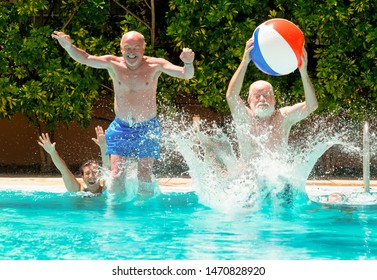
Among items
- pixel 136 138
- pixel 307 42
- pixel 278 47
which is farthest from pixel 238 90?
pixel 307 42

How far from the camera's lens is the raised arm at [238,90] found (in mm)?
7737

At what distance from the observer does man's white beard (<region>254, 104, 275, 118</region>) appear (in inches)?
315

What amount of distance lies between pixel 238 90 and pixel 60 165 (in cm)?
215

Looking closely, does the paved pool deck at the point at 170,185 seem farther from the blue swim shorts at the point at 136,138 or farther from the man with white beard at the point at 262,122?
the man with white beard at the point at 262,122

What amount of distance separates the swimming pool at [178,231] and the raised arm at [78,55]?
1.33 meters

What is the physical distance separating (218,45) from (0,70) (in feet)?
9.69

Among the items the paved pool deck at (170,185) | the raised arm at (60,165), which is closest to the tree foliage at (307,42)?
the paved pool deck at (170,185)

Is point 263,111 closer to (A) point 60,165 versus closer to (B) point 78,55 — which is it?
(B) point 78,55

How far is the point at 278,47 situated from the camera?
779 centimetres

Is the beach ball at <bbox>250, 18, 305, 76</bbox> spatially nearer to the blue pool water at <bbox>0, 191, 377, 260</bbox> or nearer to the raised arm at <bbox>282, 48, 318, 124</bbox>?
the raised arm at <bbox>282, 48, 318, 124</bbox>

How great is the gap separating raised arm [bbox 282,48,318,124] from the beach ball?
80 millimetres

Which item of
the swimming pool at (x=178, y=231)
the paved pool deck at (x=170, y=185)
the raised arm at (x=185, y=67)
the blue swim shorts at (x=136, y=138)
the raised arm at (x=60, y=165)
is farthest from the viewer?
the paved pool deck at (x=170, y=185)

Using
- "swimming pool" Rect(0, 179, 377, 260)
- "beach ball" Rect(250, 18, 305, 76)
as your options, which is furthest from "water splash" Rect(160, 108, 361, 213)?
"beach ball" Rect(250, 18, 305, 76)
